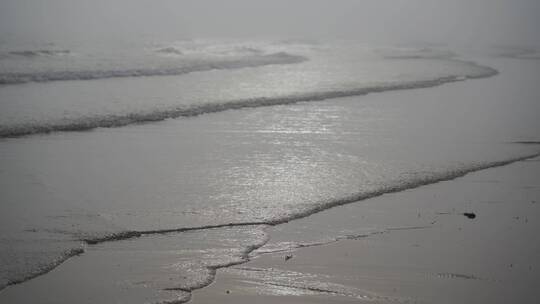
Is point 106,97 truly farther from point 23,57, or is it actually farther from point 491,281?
point 491,281

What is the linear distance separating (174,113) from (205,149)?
234 centimetres

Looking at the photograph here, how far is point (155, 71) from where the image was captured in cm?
1502

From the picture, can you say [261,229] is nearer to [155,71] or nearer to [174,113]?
[174,113]

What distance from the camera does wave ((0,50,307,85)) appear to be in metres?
13.0

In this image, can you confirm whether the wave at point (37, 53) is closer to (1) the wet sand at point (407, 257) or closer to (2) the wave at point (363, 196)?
(2) the wave at point (363, 196)

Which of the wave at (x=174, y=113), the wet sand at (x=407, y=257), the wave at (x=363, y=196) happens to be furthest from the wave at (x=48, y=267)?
the wave at (x=174, y=113)

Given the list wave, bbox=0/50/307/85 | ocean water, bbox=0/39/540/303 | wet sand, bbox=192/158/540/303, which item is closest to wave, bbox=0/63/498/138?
ocean water, bbox=0/39/540/303

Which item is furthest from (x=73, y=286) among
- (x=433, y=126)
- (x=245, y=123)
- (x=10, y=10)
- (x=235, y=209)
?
(x=10, y=10)

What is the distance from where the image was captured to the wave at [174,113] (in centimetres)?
849

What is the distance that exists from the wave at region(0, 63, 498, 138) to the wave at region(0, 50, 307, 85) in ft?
14.2

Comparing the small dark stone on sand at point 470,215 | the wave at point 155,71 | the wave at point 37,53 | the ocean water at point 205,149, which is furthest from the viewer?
the wave at point 37,53

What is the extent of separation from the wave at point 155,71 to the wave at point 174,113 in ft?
14.2

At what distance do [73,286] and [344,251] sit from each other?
2.14 m

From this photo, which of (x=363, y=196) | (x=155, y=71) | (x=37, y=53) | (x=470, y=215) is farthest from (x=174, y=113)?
(x=37, y=53)
